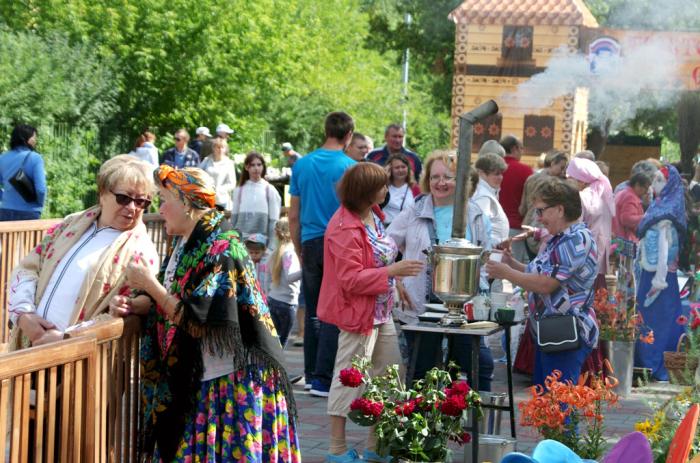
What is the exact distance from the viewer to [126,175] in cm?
528

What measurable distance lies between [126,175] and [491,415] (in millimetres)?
2916

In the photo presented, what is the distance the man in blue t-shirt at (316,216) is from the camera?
8.66 metres

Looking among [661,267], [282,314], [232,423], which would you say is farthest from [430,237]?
[661,267]

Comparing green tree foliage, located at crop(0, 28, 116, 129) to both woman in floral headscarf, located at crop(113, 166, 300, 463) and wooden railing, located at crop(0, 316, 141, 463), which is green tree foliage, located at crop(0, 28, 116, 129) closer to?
woman in floral headscarf, located at crop(113, 166, 300, 463)

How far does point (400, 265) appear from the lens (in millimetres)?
6633

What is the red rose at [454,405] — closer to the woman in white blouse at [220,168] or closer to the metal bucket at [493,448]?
the metal bucket at [493,448]

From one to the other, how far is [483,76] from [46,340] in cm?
1754

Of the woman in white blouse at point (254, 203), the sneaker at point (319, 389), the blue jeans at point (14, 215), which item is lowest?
the sneaker at point (319, 389)

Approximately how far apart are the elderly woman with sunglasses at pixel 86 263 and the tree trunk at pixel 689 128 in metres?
26.9

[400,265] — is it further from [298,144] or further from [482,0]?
[298,144]

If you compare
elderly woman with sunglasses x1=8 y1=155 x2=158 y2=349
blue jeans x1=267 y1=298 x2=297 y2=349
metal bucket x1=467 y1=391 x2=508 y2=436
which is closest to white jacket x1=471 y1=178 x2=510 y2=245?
blue jeans x1=267 y1=298 x2=297 y2=349

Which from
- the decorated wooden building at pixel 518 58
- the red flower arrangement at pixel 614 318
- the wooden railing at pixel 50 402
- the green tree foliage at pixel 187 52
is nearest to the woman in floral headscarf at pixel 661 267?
the red flower arrangement at pixel 614 318

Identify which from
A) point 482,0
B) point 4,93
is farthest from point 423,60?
point 4,93

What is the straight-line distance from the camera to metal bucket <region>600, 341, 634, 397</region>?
31.1 ft
